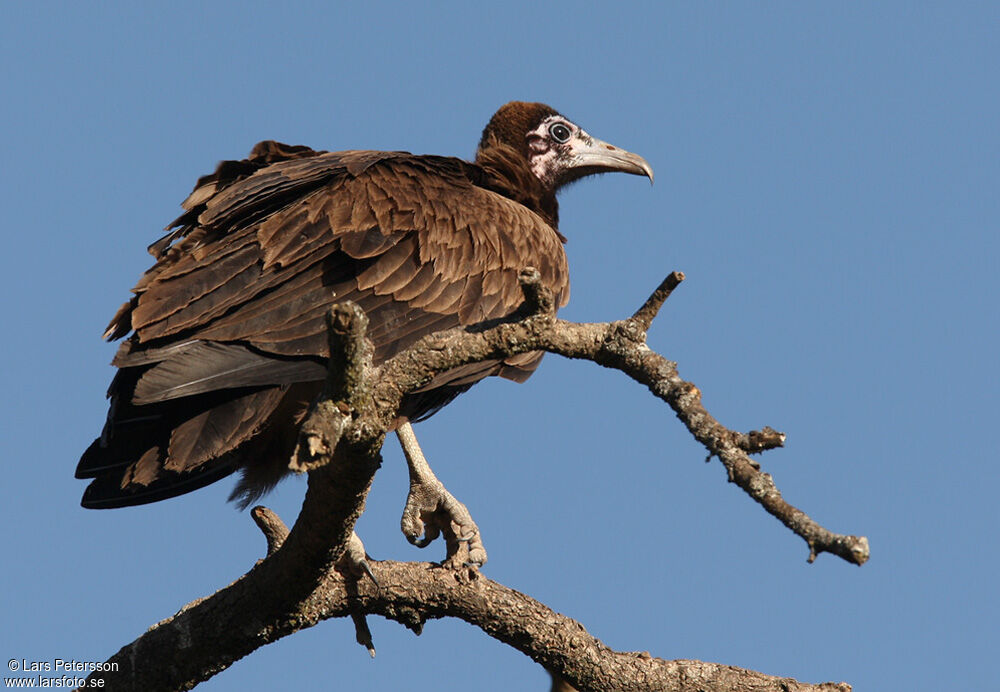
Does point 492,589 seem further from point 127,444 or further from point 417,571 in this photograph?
point 127,444

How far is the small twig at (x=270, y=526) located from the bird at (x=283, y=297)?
32 cm

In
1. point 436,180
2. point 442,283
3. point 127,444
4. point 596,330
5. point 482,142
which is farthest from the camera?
point 482,142

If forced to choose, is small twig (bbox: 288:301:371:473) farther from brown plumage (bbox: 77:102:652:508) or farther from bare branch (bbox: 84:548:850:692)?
bare branch (bbox: 84:548:850:692)

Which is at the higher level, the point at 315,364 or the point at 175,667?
the point at 315,364

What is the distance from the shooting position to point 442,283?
6273 mm

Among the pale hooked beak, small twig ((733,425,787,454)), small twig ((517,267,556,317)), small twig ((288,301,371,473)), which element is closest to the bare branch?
small twig ((288,301,371,473))

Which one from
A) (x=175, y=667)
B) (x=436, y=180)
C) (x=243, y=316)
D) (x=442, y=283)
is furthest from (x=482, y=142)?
(x=175, y=667)

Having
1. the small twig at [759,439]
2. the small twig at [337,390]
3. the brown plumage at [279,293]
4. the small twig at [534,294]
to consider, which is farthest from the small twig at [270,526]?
the small twig at [759,439]

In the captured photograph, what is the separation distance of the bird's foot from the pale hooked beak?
3226mm

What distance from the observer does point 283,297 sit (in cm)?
570

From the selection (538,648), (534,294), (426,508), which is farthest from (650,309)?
(426,508)

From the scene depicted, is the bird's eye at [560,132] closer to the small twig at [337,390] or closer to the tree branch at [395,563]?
the tree branch at [395,563]

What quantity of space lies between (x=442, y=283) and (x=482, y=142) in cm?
289

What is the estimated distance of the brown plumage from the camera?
5.34m
